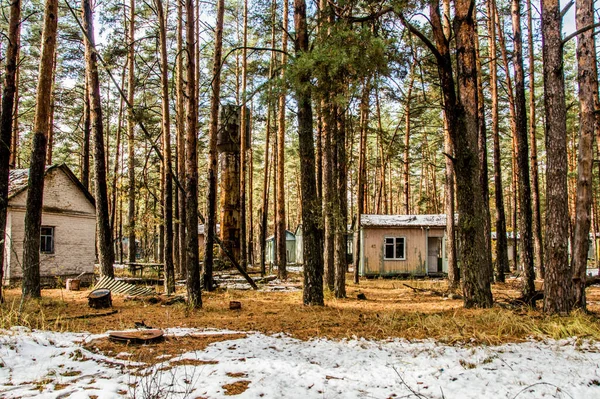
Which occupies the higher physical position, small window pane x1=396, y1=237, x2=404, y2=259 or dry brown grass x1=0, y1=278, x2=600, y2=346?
small window pane x1=396, y1=237, x2=404, y2=259

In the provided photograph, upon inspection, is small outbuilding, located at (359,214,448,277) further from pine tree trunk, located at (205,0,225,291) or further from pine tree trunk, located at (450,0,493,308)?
pine tree trunk, located at (450,0,493,308)

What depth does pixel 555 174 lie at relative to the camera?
6617mm

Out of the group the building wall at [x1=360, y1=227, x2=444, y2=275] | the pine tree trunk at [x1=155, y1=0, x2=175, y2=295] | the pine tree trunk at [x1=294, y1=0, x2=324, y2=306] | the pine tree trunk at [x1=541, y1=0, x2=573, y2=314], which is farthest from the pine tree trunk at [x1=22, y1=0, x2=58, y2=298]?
the building wall at [x1=360, y1=227, x2=444, y2=275]

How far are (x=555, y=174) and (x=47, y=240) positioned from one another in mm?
16499

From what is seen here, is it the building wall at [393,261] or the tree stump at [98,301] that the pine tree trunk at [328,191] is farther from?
the building wall at [393,261]

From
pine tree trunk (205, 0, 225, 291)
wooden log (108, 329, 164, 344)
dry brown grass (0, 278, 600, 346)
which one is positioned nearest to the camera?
wooden log (108, 329, 164, 344)

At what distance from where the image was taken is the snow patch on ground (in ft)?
11.8

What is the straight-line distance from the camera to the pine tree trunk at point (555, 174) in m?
6.50

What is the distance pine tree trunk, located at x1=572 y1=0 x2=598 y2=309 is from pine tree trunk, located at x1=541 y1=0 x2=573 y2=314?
27 cm

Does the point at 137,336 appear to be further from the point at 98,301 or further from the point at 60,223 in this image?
the point at 60,223

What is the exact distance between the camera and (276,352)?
4.88 meters

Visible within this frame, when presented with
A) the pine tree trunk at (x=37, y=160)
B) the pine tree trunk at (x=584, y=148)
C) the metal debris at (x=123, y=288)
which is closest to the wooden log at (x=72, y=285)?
the metal debris at (x=123, y=288)

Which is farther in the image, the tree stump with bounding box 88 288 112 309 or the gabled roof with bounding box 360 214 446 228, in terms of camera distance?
the gabled roof with bounding box 360 214 446 228

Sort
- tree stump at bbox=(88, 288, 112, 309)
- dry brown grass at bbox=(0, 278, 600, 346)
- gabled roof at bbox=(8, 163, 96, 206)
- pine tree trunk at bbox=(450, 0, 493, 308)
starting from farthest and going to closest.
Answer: gabled roof at bbox=(8, 163, 96, 206), tree stump at bbox=(88, 288, 112, 309), pine tree trunk at bbox=(450, 0, 493, 308), dry brown grass at bbox=(0, 278, 600, 346)
